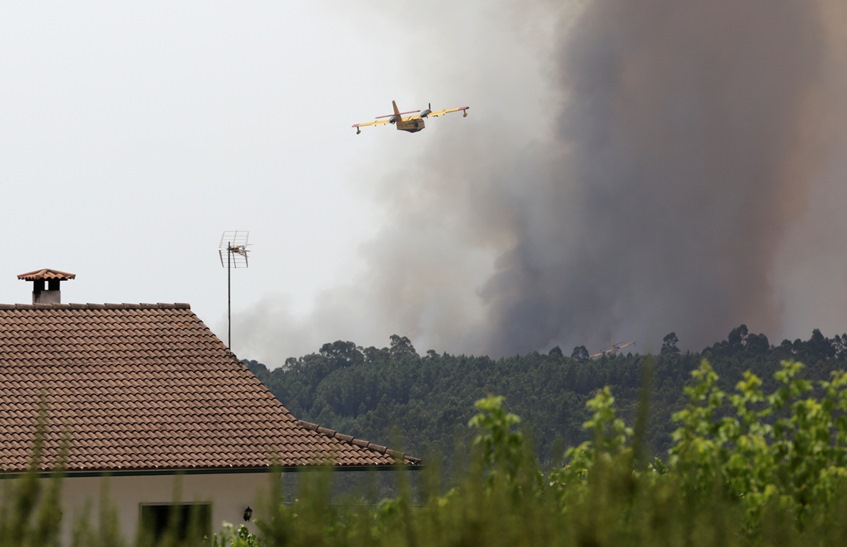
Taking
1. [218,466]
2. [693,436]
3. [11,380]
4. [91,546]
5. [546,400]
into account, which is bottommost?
[91,546]

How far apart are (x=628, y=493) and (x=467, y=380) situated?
5706 inches

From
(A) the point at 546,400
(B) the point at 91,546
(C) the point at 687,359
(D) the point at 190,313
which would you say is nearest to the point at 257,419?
(D) the point at 190,313

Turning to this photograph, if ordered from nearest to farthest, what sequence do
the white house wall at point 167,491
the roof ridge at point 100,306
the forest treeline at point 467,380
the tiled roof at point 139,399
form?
1. the white house wall at point 167,491
2. the tiled roof at point 139,399
3. the roof ridge at point 100,306
4. the forest treeline at point 467,380

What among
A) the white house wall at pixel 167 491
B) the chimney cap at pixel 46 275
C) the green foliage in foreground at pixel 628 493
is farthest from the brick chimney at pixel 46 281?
the green foliage in foreground at pixel 628 493

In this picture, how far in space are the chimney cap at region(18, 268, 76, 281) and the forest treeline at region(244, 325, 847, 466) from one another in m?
90.5

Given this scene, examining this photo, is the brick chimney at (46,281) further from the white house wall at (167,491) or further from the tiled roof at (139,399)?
the white house wall at (167,491)

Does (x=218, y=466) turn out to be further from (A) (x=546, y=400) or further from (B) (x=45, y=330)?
(A) (x=546, y=400)

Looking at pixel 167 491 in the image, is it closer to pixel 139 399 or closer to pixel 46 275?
pixel 139 399

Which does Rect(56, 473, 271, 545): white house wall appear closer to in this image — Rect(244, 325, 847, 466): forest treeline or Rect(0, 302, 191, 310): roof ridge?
Rect(0, 302, 191, 310): roof ridge

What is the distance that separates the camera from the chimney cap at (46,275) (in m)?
31.3

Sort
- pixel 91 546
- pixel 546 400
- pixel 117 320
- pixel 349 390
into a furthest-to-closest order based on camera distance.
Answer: pixel 349 390 → pixel 546 400 → pixel 117 320 → pixel 91 546

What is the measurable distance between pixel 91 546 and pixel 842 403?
218 inches

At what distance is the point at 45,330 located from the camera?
2898 centimetres

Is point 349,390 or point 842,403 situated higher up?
point 349,390
